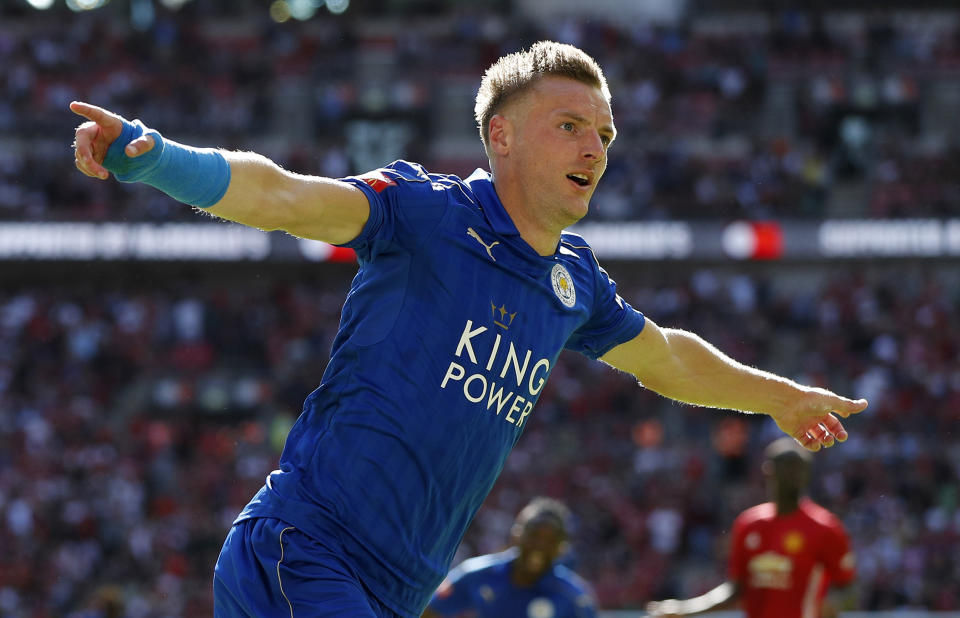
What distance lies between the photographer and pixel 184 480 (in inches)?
808

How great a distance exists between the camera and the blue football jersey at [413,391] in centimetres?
345

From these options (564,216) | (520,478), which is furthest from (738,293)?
(564,216)

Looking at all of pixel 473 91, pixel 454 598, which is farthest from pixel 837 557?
pixel 473 91

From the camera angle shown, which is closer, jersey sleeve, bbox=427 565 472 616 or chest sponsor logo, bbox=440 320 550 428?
chest sponsor logo, bbox=440 320 550 428

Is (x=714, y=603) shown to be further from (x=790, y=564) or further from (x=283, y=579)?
(x=283, y=579)

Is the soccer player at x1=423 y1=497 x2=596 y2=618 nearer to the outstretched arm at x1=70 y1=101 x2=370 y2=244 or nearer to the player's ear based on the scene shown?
the player's ear

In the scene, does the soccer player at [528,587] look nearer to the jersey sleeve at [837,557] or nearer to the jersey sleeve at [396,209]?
the jersey sleeve at [837,557]

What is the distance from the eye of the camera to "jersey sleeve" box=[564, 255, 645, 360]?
4211mm

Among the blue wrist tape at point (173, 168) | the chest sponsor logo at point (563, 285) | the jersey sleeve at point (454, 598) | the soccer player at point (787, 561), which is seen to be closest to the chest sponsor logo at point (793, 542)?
the soccer player at point (787, 561)

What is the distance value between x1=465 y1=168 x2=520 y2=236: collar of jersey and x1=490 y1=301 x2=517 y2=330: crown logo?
228 mm

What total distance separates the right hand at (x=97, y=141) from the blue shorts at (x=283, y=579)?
1.08 metres

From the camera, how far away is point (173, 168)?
3.06 meters

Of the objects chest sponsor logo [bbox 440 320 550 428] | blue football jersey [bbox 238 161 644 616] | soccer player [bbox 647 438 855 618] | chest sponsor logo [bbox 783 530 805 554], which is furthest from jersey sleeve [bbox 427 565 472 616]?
chest sponsor logo [bbox 440 320 550 428]

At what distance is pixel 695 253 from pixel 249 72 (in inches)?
411
